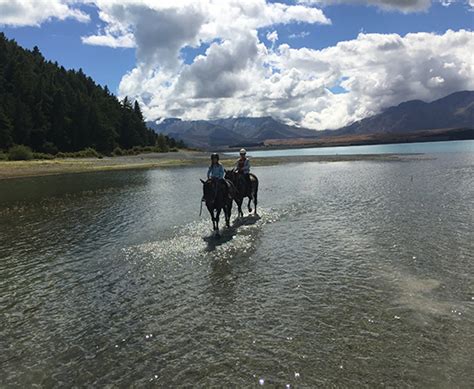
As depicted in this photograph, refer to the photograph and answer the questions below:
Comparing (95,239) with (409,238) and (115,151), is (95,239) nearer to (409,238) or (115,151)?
(409,238)

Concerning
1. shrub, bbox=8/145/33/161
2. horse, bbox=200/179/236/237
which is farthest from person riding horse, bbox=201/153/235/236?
shrub, bbox=8/145/33/161

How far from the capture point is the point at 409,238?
656 inches

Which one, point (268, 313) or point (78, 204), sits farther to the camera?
point (78, 204)

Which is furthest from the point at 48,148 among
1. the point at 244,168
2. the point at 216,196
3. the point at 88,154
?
the point at 216,196

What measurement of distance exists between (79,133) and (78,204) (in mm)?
98997

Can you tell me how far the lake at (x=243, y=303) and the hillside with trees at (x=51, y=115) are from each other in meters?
94.2

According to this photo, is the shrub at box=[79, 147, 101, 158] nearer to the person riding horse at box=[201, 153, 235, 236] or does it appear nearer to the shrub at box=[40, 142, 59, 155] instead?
the shrub at box=[40, 142, 59, 155]

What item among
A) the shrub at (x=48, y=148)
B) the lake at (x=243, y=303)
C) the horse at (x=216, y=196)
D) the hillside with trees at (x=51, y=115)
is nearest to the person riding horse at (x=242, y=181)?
the horse at (x=216, y=196)

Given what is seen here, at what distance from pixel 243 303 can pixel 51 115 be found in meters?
125

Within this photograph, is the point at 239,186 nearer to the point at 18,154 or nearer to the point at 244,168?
the point at 244,168

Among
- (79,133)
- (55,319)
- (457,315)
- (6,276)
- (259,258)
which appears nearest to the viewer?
(457,315)

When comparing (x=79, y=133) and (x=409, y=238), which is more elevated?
(x=79, y=133)

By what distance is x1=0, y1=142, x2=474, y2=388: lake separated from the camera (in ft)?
24.3

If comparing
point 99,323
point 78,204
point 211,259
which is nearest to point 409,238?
point 211,259
